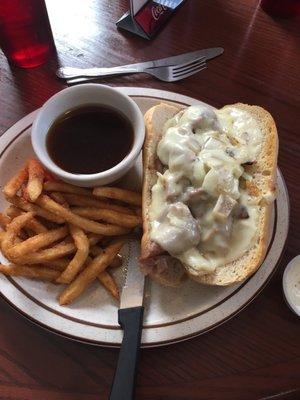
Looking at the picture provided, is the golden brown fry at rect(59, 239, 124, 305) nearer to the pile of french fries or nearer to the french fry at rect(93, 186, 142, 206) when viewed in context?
the pile of french fries

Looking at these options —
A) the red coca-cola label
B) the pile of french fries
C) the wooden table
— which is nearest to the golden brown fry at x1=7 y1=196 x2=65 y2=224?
the pile of french fries

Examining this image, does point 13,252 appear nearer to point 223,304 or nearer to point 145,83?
point 223,304

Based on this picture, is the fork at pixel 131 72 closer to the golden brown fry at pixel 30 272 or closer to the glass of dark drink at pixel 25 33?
the glass of dark drink at pixel 25 33

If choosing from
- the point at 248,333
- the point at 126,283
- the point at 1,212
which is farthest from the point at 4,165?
the point at 248,333

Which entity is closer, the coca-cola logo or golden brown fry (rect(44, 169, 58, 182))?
golden brown fry (rect(44, 169, 58, 182))

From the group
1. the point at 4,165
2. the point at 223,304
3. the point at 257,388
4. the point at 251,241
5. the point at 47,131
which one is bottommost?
the point at 257,388

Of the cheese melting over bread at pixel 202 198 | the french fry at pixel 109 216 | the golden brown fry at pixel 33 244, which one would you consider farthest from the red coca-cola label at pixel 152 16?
the golden brown fry at pixel 33 244

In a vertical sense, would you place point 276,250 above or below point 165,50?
below
